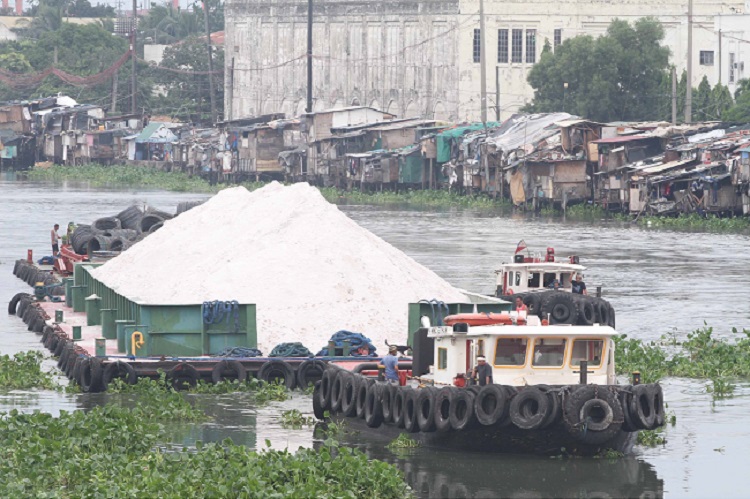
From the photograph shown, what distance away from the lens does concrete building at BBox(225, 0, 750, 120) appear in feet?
375

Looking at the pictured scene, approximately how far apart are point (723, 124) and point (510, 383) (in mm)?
59696

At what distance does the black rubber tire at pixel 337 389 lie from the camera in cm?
2372

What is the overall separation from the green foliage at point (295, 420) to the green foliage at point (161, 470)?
3014 mm

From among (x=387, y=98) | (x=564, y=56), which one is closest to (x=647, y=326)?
(x=564, y=56)

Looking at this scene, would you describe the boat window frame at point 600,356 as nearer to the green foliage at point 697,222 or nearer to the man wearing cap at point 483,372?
the man wearing cap at point 483,372

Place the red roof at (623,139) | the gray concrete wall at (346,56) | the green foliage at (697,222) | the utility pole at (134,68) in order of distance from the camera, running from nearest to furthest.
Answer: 1. the green foliage at (697,222)
2. the red roof at (623,139)
3. the gray concrete wall at (346,56)
4. the utility pole at (134,68)

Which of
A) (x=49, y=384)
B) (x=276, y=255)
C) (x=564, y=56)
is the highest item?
(x=564, y=56)

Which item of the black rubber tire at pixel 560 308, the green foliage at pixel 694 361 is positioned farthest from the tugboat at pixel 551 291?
the green foliage at pixel 694 361

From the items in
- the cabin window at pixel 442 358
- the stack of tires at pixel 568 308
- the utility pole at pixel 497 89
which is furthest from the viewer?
the utility pole at pixel 497 89

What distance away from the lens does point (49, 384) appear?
2808 centimetres

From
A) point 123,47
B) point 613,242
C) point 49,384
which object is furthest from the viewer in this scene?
point 123,47

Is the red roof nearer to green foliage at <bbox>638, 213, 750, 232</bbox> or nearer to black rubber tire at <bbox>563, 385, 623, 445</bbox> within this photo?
green foliage at <bbox>638, 213, 750, 232</bbox>

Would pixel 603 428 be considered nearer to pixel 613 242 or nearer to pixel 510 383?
pixel 510 383

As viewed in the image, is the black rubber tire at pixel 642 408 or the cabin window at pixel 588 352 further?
the cabin window at pixel 588 352
